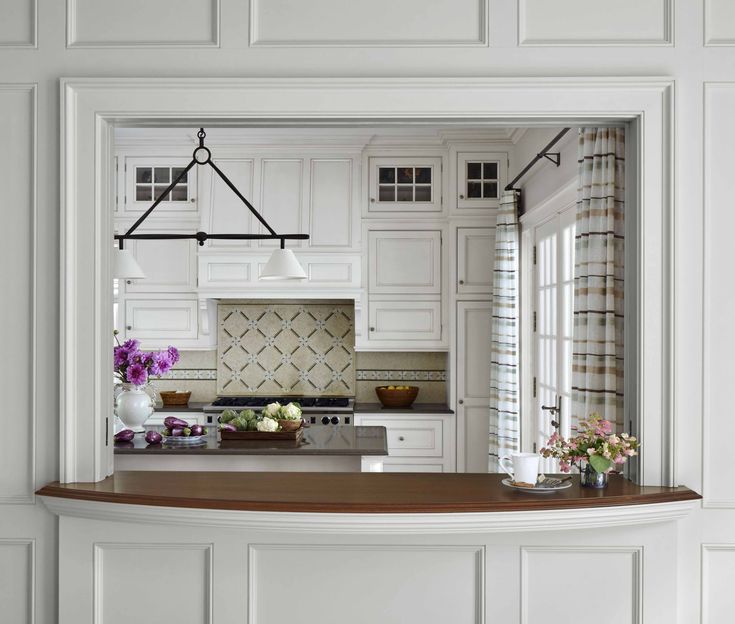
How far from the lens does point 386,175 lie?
18.2ft

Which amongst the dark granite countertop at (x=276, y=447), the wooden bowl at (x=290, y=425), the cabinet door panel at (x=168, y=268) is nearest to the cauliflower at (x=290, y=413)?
the wooden bowl at (x=290, y=425)

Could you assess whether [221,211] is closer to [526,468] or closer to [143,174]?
[143,174]

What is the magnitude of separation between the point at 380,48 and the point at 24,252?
4.19ft

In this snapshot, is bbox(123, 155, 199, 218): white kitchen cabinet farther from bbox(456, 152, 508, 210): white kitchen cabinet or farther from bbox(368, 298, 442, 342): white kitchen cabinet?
bbox(456, 152, 508, 210): white kitchen cabinet

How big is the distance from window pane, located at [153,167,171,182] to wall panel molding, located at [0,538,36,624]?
3697mm

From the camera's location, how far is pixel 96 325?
2293mm

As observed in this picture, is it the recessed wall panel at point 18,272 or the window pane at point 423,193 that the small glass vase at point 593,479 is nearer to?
the recessed wall panel at point 18,272

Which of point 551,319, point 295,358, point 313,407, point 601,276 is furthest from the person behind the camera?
point 295,358

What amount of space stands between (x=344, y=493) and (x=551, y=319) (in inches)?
98.2

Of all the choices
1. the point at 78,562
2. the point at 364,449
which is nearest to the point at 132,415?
the point at 364,449

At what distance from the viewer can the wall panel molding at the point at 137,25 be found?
2.31 metres

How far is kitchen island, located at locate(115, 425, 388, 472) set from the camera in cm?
355

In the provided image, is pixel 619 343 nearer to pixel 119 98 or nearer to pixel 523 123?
pixel 523 123

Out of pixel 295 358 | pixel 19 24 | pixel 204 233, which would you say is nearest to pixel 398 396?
pixel 295 358
